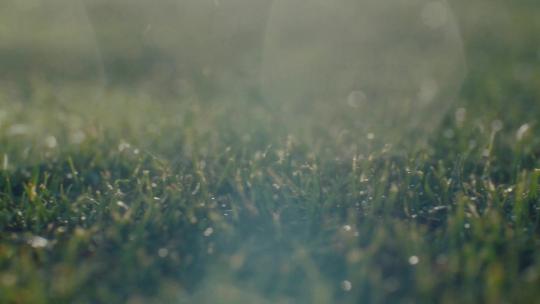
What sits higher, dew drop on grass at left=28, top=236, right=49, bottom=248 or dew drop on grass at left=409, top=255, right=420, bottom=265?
dew drop on grass at left=409, top=255, right=420, bottom=265

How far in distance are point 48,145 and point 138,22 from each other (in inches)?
124

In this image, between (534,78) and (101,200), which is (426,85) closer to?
(534,78)

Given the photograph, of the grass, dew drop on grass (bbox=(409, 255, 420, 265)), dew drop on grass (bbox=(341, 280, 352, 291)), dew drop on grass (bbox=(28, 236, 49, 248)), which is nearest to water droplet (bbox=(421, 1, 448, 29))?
the grass

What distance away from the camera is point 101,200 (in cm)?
177

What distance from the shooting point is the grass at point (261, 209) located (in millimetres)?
1380

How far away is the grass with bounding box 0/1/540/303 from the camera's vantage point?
1380 mm

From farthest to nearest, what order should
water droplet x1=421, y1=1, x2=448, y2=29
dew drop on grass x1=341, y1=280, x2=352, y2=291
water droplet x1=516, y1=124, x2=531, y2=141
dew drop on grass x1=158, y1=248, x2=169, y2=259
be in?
water droplet x1=421, y1=1, x2=448, y2=29, water droplet x1=516, y1=124, x2=531, y2=141, dew drop on grass x1=158, y1=248, x2=169, y2=259, dew drop on grass x1=341, y1=280, x2=352, y2=291

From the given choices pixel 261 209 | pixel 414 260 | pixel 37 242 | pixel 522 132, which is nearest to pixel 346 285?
pixel 414 260

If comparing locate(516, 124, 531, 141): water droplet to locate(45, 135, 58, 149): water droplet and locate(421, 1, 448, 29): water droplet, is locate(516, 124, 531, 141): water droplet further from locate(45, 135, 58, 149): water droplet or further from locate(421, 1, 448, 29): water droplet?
locate(421, 1, 448, 29): water droplet

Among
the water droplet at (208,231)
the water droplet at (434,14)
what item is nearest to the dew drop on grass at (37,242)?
the water droplet at (208,231)

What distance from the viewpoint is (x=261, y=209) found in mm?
1755

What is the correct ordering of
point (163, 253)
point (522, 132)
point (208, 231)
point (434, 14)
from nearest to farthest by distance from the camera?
point (163, 253) < point (208, 231) < point (522, 132) < point (434, 14)

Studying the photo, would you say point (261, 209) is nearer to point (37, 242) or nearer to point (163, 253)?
point (163, 253)

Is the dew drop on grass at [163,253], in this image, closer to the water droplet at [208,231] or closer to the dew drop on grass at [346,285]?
the water droplet at [208,231]
